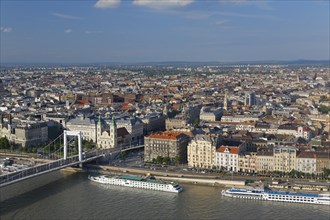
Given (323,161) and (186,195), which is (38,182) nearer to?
(186,195)

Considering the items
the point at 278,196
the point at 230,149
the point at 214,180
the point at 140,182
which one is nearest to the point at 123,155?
the point at 140,182

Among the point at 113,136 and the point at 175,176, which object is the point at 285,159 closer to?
the point at 175,176

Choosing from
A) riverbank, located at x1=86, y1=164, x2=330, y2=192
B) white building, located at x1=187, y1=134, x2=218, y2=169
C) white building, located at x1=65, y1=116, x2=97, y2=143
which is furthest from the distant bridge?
white building, located at x1=187, y1=134, x2=218, y2=169

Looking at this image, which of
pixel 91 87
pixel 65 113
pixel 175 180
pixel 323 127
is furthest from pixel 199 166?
pixel 91 87

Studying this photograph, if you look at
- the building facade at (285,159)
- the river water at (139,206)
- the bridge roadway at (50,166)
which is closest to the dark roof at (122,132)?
the bridge roadway at (50,166)

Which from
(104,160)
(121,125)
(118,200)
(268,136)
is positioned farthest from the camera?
(121,125)
